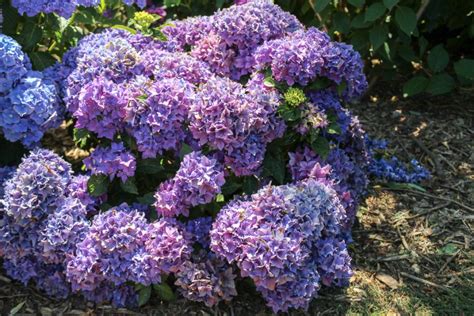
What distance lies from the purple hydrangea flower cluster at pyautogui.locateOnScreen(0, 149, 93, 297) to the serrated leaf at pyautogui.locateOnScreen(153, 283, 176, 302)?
0.38 meters

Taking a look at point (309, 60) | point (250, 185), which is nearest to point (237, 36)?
point (309, 60)

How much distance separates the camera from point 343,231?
3.21 metres

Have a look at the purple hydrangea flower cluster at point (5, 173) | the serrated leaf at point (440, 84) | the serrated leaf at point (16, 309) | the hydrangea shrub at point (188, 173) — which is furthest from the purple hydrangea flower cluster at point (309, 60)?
the serrated leaf at point (16, 309)

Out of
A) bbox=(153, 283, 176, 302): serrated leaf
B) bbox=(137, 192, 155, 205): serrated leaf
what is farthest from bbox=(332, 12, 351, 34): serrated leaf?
bbox=(153, 283, 176, 302): serrated leaf

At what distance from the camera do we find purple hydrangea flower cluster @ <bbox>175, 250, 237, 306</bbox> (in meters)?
2.78

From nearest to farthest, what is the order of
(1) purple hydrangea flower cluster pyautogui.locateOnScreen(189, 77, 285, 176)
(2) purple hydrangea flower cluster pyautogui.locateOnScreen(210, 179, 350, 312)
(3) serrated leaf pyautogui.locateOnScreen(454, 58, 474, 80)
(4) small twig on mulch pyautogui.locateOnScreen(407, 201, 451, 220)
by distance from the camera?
(2) purple hydrangea flower cluster pyautogui.locateOnScreen(210, 179, 350, 312), (1) purple hydrangea flower cluster pyautogui.locateOnScreen(189, 77, 285, 176), (4) small twig on mulch pyautogui.locateOnScreen(407, 201, 451, 220), (3) serrated leaf pyautogui.locateOnScreen(454, 58, 474, 80)

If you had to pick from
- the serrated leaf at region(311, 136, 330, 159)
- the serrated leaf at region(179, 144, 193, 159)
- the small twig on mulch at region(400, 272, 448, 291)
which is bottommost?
the small twig on mulch at region(400, 272, 448, 291)

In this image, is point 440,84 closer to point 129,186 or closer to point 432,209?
point 432,209

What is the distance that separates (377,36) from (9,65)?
2227 millimetres

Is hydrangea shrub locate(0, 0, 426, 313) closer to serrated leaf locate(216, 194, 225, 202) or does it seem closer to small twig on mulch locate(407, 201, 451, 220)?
serrated leaf locate(216, 194, 225, 202)

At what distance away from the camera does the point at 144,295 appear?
9.36 feet

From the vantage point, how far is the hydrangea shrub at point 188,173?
2770 mm

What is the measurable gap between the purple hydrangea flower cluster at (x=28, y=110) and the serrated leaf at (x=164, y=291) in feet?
2.84

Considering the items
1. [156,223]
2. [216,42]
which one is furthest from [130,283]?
[216,42]
